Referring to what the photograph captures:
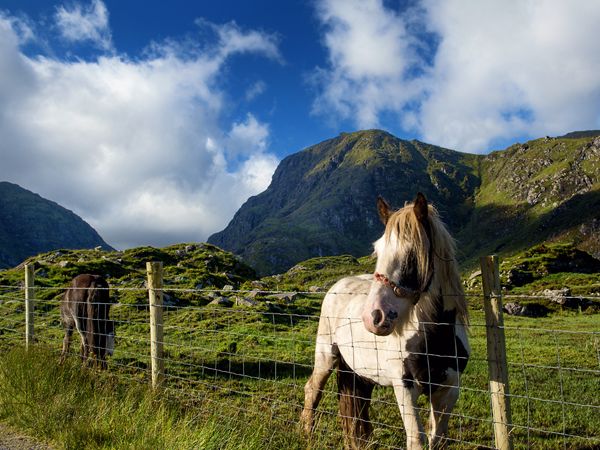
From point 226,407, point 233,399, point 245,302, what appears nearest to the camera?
point 226,407

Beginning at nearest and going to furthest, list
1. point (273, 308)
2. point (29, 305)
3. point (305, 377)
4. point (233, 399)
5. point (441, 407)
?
point (441, 407) → point (233, 399) → point (29, 305) → point (305, 377) → point (273, 308)

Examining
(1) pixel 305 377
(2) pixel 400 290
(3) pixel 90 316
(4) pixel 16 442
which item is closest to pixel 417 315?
(2) pixel 400 290

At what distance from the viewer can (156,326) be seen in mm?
6305

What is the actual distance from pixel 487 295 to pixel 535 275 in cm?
4423

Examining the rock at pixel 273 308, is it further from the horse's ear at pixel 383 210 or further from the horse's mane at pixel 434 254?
the horse's mane at pixel 434 254

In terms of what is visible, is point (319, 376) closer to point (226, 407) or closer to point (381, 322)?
point (226, 407)

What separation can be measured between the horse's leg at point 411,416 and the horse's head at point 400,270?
30.8 inches

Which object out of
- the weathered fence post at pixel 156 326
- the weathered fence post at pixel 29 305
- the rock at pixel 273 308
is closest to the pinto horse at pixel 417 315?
the weathered fence post at pixel 156 326

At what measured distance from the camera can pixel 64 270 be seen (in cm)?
2898

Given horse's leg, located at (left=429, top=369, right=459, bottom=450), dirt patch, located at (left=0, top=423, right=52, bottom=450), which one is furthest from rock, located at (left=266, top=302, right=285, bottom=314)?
horse's leg, located at (left=429, top=369, right=459, bottom=450)

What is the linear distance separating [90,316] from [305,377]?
17.5 ft

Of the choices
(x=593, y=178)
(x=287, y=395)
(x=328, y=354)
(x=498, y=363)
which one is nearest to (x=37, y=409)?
(x=328, y=354)

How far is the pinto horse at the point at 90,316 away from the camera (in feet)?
29.6

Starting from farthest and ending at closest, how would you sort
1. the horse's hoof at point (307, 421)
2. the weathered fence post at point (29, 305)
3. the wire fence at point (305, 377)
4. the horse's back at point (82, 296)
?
1. the horse's back at point (82, 296)
2. the weathered fence post at point (29, 305)
3. the wire fence at point (305, 377)
4. the horse's hoof at point (307, 421)
